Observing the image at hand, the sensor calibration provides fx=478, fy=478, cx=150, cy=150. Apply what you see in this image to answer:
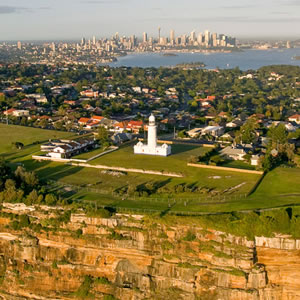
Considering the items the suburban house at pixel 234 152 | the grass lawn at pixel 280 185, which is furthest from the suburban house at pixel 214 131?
the grass lawn at pixel 280 185

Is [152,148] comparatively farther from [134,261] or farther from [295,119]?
[295,119]

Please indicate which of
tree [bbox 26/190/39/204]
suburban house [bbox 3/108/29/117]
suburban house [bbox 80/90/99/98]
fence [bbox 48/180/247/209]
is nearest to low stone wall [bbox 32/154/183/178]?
fence [bbox 48/180/247/209]

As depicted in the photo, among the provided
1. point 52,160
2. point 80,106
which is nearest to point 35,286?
point 52,160

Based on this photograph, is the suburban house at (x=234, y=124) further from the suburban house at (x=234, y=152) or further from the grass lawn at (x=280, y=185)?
the grass lawn at (x=280, y=185)

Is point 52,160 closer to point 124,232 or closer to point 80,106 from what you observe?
point 124,232

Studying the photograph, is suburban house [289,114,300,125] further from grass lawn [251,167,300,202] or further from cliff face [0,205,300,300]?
cliff face [0,205,300,300]

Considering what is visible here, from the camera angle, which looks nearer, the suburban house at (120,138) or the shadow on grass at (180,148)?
the shadow on grass at (180,148)
